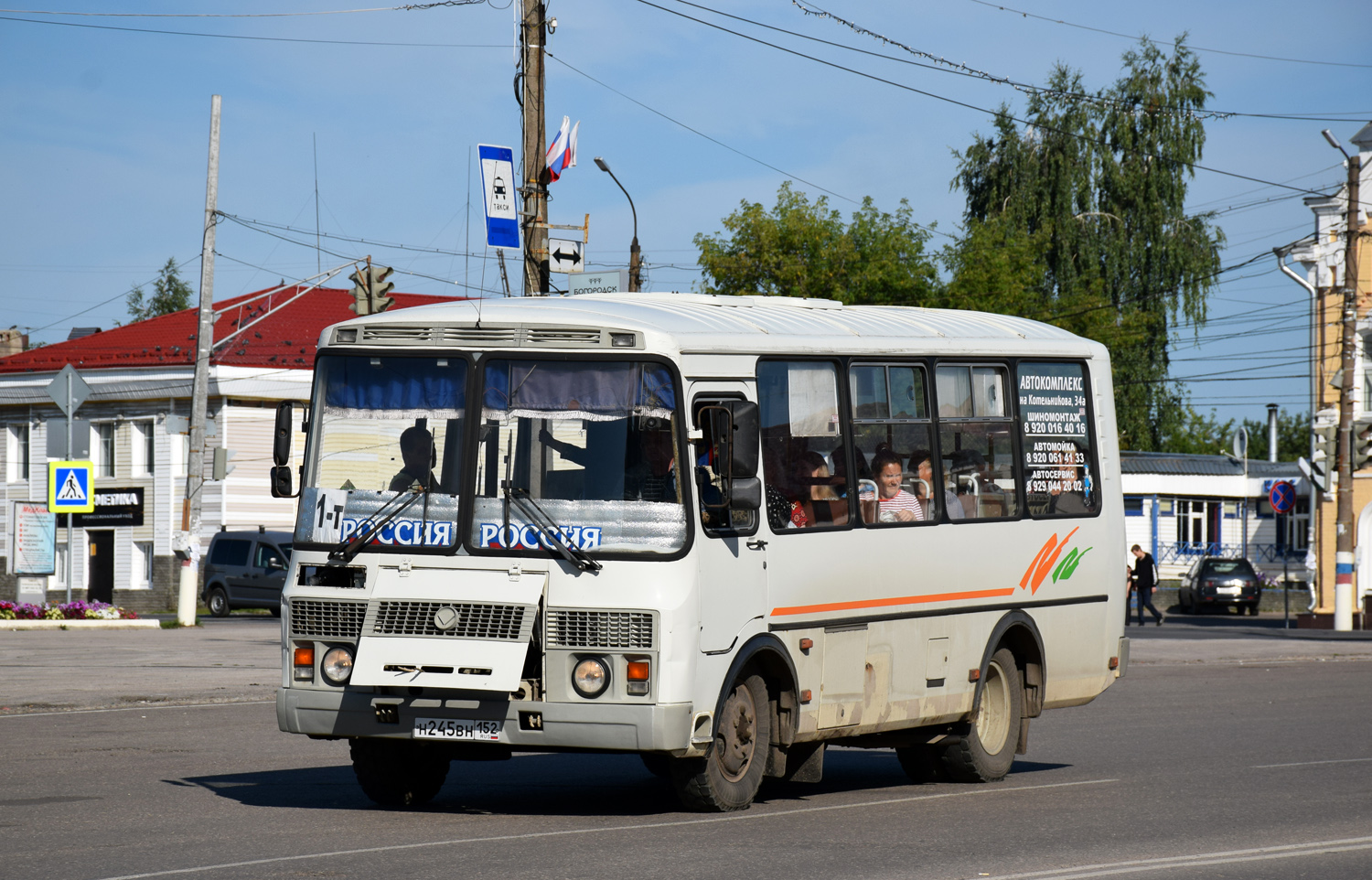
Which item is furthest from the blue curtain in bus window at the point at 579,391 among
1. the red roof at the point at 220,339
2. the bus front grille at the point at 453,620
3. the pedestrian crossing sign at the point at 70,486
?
the red roof at the point at 220,339

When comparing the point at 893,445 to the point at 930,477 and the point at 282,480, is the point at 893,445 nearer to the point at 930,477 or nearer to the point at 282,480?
the point at 930,477

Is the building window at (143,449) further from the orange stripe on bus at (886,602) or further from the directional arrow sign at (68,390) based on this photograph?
the orange stripe on bus at (886,602)

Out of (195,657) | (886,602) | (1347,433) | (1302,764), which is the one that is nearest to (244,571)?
(195,657)

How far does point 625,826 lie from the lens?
32.1 feet

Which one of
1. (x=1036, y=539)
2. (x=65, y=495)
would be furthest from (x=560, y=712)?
(x=65, y=495)

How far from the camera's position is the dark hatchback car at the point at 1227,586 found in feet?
181

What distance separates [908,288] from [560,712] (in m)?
44.1

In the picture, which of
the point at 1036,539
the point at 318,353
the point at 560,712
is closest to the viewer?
the point at 560,712

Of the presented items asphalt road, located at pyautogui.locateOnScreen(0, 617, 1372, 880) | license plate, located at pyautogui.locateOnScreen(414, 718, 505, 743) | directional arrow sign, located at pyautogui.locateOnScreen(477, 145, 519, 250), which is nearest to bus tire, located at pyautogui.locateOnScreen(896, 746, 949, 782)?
asphalt road, located at pyautogui.locateOnScreen(0, 617, 1372, 880)

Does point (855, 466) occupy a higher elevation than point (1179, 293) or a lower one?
lower

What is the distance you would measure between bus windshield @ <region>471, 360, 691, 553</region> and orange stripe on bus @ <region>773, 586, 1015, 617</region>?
1.13 metres

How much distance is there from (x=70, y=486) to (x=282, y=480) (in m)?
25.0

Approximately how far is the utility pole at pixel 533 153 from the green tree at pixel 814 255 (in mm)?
32696

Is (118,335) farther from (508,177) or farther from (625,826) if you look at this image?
(625,826)
